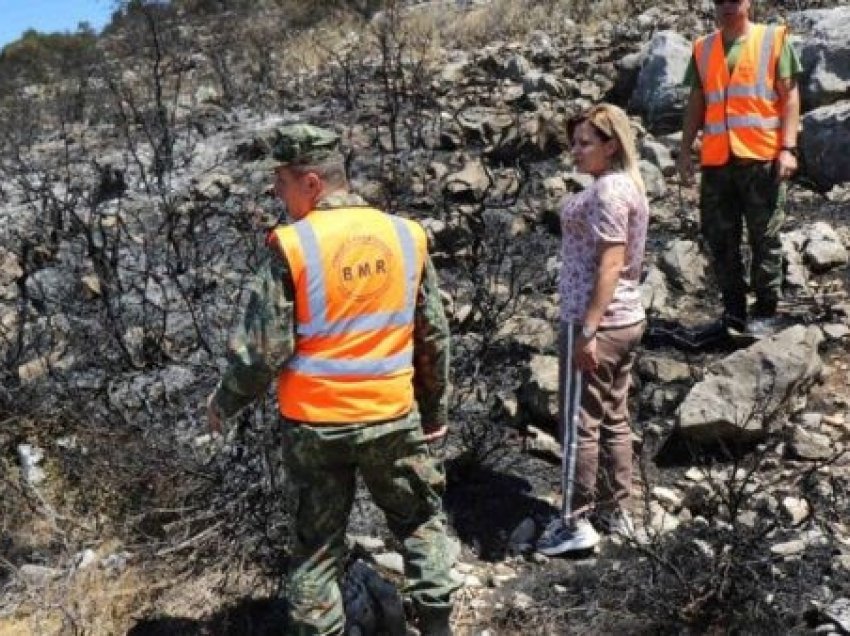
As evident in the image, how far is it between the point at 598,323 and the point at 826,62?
5.16 m

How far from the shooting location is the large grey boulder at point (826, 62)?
300 inches

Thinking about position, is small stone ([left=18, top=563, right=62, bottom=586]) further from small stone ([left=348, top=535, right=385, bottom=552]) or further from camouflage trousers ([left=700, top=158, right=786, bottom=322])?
camouflage trousers ([left=700, top=158, right=786, bottom=322])

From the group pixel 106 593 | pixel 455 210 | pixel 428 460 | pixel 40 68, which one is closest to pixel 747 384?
pixel 428 460

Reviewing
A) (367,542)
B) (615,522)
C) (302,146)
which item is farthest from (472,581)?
(302,146)

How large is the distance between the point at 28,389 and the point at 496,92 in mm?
6300

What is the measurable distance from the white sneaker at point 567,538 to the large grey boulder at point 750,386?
773mm

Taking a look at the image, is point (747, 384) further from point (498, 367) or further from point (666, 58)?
point (666, 58)

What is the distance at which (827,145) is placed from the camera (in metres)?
6.91

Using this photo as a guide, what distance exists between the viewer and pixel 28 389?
513 centimetres

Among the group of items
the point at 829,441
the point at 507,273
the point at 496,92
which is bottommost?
the point at 829,441

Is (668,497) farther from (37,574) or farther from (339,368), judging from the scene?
(37,574)

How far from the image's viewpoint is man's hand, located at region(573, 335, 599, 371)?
136 inches

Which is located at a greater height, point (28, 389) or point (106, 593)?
point (28, 389)

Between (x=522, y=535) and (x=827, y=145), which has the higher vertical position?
(x=827, y=145)
